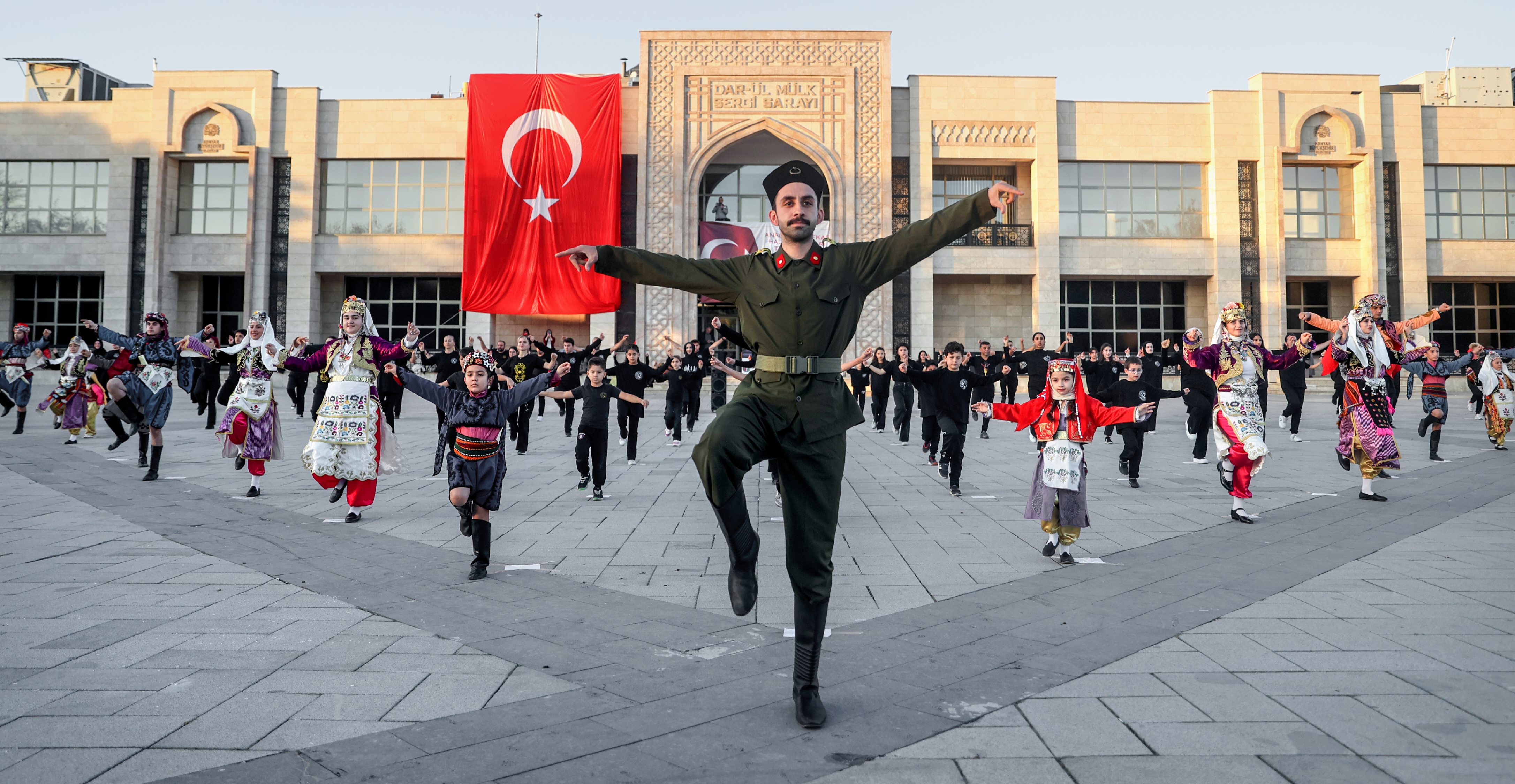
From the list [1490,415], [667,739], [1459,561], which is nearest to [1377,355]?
[1459,561]

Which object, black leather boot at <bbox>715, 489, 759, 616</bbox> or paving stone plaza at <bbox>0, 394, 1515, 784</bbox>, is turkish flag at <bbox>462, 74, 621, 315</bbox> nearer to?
paving stone plaza at <bbox>0, 394, 1515, 784</bbox>

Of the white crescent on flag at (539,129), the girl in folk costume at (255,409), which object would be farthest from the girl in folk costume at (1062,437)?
the white crescent on flag at (539,129)

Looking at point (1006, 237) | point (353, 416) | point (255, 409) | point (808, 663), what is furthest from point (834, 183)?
point (808, 663)

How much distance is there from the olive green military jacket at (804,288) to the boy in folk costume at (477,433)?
3.08 m

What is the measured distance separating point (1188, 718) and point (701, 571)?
3.39 metres

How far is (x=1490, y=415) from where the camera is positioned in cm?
1484

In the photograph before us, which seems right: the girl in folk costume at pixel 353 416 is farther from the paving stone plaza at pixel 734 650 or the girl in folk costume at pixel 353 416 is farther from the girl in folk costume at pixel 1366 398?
the girl in folk costume at pixel 1366 398

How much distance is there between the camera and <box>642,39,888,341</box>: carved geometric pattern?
103 ft

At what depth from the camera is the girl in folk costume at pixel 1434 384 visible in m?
13.5

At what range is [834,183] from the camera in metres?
Result: 31.3

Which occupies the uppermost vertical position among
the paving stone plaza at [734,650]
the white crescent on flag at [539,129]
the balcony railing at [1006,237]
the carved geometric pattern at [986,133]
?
the carved geometric pattern at [986,133]

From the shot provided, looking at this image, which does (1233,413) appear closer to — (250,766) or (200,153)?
(250,766)

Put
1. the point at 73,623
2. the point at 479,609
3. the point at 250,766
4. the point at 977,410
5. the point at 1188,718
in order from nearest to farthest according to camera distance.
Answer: the point at 250,766 < the point at 1188,718 < the point at 73,623 < the point at 479,609 < the point at 977,410

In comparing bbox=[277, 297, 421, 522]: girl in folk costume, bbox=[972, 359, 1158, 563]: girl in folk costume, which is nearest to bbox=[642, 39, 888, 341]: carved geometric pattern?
bbox=[277, 297, 421, 522]: girl in folk costume
